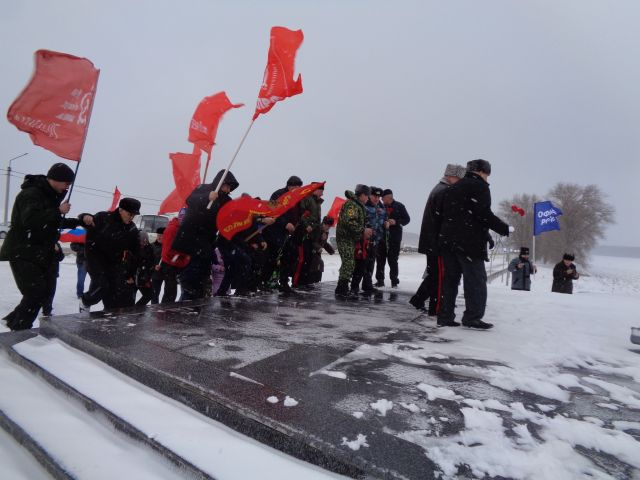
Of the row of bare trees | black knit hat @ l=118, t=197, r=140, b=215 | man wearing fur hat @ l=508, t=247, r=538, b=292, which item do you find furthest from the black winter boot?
the row of bare trees

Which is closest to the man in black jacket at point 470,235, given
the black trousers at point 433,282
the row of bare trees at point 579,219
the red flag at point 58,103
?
the black trousers at point 433,282

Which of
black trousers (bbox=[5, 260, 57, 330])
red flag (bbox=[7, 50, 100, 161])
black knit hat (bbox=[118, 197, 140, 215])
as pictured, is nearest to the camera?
black trousers (bbox=[5, 260, 57, 330])

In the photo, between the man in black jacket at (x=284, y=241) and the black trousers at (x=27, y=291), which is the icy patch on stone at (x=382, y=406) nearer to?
the black trousers at (x=27, y=291)

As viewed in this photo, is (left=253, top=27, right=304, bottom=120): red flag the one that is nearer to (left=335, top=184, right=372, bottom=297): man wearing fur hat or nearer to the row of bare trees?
(left=335, top=184, right=372, bottom=297): man wearing fur hat

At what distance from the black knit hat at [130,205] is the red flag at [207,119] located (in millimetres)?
3901

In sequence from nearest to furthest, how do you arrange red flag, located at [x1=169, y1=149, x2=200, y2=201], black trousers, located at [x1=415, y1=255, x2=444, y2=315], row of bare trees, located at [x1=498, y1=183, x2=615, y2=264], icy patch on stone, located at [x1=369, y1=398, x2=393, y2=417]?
1. icy patch on stone, located at [x1=369, y1=398, x2=393, y2=417]
2. black trousers, located at [x1=415, y1=255, x2=444, y2=315]
3. red flag, located at [x1=169, y1=149, x2=200, y2=201]
4. row of bare trees, located at [x1=498, y1=183, x2=615, y2=264]

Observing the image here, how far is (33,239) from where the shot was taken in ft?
12.1

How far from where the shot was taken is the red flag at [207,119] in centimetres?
815

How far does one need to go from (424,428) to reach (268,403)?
752mm

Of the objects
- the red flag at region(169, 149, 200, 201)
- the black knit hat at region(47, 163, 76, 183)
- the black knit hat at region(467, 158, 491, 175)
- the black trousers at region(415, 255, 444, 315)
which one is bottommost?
the black trousers at region(415, 255, 444, 315)

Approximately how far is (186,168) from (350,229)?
5347mm

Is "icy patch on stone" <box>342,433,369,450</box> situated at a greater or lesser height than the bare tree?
lesser

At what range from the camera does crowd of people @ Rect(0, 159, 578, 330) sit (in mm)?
3713

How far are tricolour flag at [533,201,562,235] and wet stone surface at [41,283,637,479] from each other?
10.7 metres
